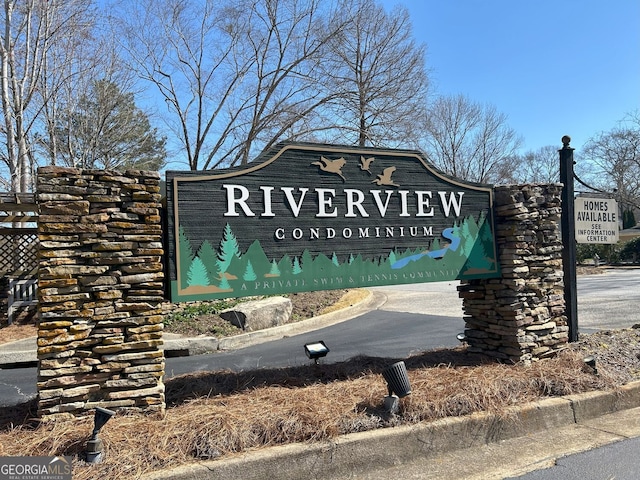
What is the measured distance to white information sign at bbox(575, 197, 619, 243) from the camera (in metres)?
6.27

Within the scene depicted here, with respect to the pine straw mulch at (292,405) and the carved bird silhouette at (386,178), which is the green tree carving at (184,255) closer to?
the pine straw mulch at (292,405)

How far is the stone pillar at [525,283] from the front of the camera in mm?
5168

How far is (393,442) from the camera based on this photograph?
3.58 metres

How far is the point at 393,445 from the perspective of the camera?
3.58 metres

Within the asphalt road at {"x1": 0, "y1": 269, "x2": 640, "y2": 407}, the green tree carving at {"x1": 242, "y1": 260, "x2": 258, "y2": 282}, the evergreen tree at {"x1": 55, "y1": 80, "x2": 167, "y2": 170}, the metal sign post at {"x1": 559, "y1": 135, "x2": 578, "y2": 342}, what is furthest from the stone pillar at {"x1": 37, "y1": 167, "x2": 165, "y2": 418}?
the evergreen tree at {"x1": 55, "y1": 80, "x2": 167, "y2": 170}

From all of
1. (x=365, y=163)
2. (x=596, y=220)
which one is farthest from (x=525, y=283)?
(x=365, y=163)

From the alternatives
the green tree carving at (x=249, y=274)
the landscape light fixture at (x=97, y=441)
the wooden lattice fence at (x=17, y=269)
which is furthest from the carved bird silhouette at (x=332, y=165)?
the wooden lattice fence at (x=17, y=269)

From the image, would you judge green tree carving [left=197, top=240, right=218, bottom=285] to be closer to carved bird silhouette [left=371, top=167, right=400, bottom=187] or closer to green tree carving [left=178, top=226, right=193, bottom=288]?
green tree carving [left=178, top=226, right=193, bottom=288]

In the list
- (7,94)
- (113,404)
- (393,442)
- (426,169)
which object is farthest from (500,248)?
(7,94)

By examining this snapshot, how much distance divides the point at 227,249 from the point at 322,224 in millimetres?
943

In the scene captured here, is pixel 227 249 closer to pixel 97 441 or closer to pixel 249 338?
pixel 97 441

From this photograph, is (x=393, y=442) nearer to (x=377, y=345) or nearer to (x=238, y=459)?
(x=238, y=459)

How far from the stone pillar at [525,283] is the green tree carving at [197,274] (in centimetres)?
317

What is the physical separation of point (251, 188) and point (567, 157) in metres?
4.20
